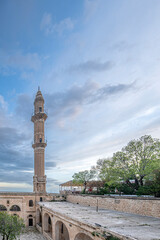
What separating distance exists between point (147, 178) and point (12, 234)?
18.0m

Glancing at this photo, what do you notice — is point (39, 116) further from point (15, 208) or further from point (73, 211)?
point (73, 211)

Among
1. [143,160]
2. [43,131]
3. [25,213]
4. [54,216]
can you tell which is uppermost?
[43,131]

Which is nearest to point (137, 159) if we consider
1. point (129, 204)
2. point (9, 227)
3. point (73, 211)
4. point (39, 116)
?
point (129, 204)

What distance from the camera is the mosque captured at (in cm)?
1308

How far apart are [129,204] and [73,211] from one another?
6.02 m

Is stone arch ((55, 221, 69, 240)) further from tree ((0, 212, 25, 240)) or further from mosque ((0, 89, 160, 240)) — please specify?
tree ((0, 212, 25, 240))

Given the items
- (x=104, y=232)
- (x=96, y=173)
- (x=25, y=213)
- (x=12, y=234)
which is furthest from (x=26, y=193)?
(x=104, y=232)

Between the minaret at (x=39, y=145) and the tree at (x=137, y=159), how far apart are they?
2079 cm

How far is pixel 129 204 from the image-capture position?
2059 centimetres

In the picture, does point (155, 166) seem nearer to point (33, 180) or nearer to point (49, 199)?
point (49, 199)

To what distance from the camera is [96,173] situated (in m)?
39.6

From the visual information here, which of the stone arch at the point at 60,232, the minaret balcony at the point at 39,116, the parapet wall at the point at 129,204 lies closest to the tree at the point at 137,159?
the parapet wall at the point at 129,204

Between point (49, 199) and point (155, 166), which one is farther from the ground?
point (155, 166)

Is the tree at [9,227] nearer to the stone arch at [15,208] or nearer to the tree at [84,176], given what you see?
the stone arch at [15,208]
